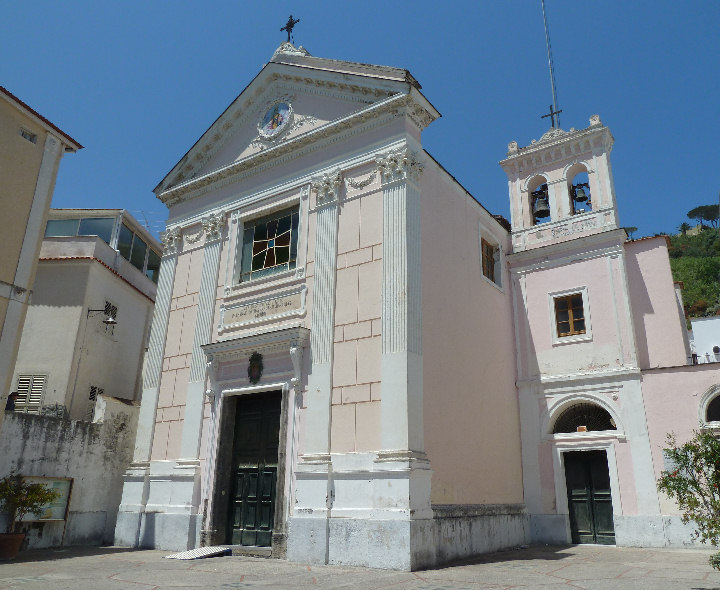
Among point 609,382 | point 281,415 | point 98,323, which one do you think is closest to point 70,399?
point 98,323

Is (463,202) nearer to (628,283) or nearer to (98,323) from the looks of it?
(628,283)

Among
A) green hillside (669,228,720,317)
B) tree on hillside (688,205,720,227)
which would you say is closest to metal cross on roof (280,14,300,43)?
green hillside (669,228,720,317)

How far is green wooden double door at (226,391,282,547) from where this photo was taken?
38.9ft

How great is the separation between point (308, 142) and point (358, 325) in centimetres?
500

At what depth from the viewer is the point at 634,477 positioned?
1332 centimetres

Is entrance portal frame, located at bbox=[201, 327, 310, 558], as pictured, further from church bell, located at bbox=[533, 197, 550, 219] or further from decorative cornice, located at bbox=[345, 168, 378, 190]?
church bell, located at bbox=[533, 197, 550, 219]

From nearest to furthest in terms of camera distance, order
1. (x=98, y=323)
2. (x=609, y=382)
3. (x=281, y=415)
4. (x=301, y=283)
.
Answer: (x=281, y=415), (x=301, y=283), (x=609, y=382), (x=98, y=323)

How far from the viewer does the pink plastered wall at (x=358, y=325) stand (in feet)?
35.4

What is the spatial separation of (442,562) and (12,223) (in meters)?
11.2

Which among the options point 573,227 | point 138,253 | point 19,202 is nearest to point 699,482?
point 573,227

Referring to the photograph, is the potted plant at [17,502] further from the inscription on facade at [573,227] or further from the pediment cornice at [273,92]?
the inscription on facade at [573,227]

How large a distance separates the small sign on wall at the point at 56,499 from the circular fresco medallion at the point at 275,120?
9.64 meters

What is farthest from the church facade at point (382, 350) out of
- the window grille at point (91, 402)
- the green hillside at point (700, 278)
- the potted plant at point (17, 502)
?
the green hillside at point (700, 278)

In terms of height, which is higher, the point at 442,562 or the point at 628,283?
the point at 628,283
